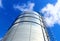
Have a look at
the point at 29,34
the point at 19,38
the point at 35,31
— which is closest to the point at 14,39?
the point at 19,38

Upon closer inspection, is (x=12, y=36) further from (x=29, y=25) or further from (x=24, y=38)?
(x=29, y=25)

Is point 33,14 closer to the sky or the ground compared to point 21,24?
closer to the sky

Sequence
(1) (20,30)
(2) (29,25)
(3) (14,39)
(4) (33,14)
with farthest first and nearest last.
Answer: (4) (33,14), (2) (29,25), (1) (20,30), (3) (14,39)

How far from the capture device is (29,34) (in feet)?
60.4

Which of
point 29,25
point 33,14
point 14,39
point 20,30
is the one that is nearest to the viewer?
point 14,39

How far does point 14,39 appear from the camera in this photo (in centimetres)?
1738

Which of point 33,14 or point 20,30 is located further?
point 33,14

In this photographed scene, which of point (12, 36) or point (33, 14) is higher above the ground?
point (33, 14)

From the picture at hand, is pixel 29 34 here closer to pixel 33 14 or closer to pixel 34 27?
pixel 34 27

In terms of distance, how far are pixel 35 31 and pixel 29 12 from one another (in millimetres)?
7578

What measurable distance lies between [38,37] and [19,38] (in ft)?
6.17

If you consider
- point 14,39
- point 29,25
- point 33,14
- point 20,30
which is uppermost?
point 33,14

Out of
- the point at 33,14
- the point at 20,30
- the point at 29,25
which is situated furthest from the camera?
the point at 33,14

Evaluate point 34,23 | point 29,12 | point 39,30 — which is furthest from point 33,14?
point 39,30
